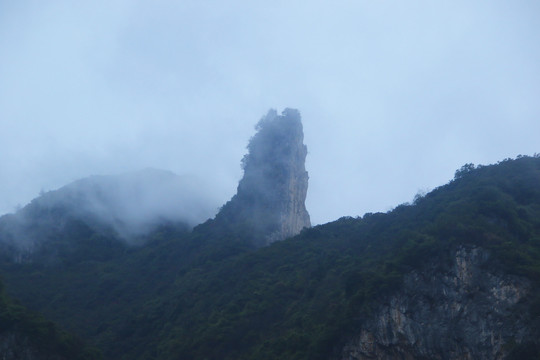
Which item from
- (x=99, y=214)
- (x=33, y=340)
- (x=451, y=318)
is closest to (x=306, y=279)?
(x=451, y=318)

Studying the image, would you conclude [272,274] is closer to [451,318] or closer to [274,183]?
[274,183]

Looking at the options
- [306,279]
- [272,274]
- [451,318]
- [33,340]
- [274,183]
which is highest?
[274,183]

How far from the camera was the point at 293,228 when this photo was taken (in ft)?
258

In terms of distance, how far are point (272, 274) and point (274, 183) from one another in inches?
790

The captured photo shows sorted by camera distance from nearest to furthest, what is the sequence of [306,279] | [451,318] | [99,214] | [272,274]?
[451,318] → [306,279] → [272,274] → [99,214]

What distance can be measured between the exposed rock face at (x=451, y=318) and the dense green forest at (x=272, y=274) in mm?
845

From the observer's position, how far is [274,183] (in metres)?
79.9

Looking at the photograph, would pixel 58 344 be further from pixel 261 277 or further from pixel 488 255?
pixel 488 255

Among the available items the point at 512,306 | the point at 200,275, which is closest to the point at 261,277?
the point at 200,275

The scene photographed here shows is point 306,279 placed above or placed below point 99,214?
below

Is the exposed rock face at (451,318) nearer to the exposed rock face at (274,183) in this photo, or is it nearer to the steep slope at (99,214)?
the exposed rock face at (274,183)

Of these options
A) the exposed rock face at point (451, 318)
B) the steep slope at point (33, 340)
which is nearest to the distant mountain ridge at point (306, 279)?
the exposed rock face at point (451, 318)

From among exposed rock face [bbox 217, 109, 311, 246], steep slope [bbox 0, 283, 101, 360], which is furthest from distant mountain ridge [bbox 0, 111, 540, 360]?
steep slope [bbox 0, 283, 101, 360]

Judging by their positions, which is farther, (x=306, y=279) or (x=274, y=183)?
(x=274, y=183)
